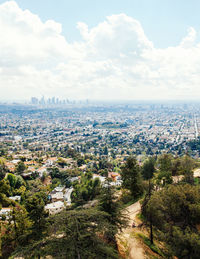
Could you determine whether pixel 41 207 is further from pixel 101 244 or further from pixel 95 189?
pixel 95 189

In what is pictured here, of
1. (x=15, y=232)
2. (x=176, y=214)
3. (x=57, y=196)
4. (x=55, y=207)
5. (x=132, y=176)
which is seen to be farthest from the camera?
(x=57, y=196)

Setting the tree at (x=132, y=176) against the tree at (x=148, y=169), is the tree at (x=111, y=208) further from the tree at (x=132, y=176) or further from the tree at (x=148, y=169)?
the tree at (x=148, y=169)

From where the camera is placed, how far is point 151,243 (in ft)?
23.9

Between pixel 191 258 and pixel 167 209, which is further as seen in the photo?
pixel 167 209

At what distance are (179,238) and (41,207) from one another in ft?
15.0

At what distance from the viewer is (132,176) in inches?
468

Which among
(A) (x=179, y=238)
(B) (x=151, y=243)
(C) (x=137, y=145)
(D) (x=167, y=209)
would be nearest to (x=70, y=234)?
(A) (x=179, y=238)

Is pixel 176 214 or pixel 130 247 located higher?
pixel 176 214

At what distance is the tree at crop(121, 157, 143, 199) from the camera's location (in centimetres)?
1184

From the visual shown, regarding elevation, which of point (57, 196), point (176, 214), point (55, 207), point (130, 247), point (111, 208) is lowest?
point (57, 196)

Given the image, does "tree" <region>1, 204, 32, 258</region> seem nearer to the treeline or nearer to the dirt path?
the treeline

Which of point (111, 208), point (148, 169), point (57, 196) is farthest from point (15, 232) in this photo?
point (148, 169)

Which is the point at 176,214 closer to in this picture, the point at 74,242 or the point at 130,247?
the point at 130,247

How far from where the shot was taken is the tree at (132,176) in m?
11.8
